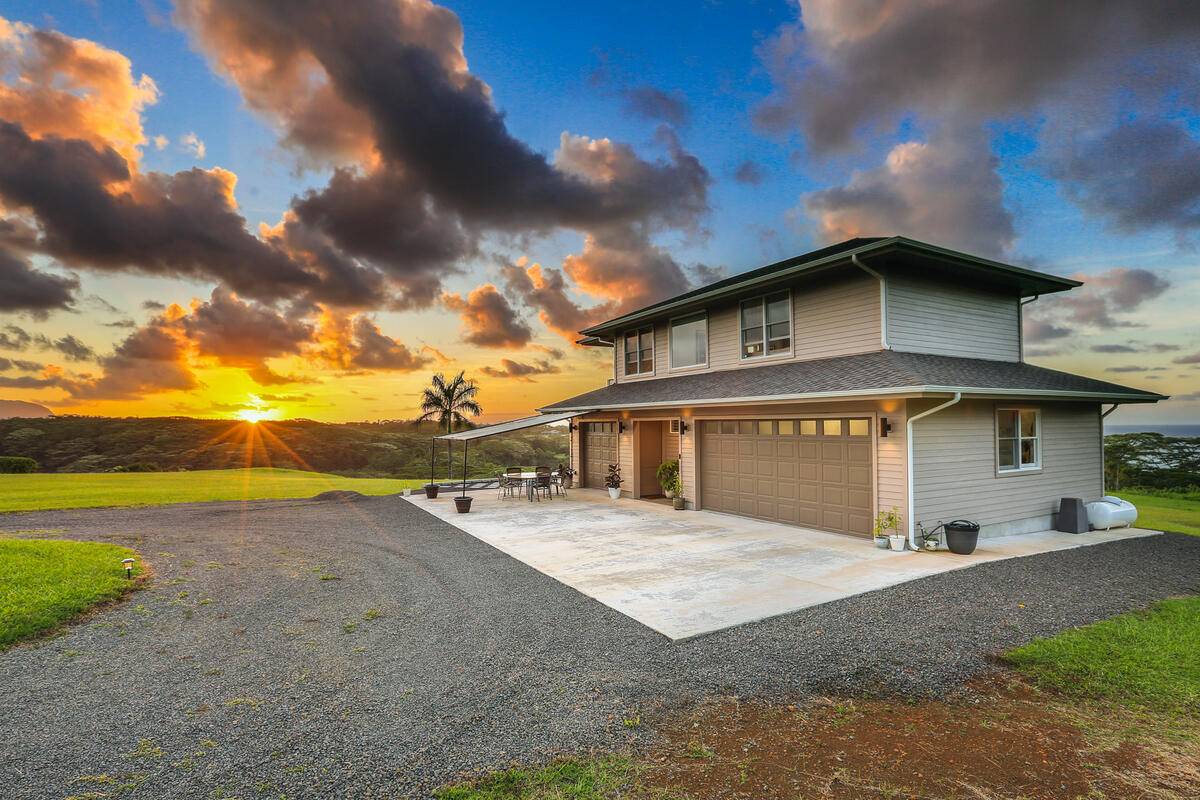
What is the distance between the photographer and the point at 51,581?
706 cm

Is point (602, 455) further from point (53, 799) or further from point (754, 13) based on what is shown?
point (53, 799)

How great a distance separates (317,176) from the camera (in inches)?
586

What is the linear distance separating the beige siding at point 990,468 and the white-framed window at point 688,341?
6.48 meters

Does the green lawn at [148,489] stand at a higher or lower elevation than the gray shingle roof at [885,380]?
lower

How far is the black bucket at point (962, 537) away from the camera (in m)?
8.59

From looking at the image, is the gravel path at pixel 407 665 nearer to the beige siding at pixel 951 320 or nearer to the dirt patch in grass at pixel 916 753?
the dirt patch in grass at pixel 916 753

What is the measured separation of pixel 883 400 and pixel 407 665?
884cm

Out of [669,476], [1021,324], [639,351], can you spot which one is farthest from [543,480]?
[1021,324]

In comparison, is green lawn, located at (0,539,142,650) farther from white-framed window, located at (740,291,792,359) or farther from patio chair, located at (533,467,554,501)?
white-framed window, located at (740,291,792,359)

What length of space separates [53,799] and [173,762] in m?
0.53

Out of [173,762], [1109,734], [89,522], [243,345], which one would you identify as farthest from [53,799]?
[243,345]

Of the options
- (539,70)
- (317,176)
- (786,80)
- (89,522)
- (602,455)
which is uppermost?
(539,70)

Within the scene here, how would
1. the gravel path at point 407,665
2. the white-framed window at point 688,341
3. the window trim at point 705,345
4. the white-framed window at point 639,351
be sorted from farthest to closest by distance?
the white-framed window at point 639,351 < the white-framed window at point 688,341 < the window trim at point 705,345 < the gravel path at point 407,665

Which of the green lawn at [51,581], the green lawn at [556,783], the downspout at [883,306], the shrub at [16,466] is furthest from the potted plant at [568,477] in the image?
the shrub at [16,466]
